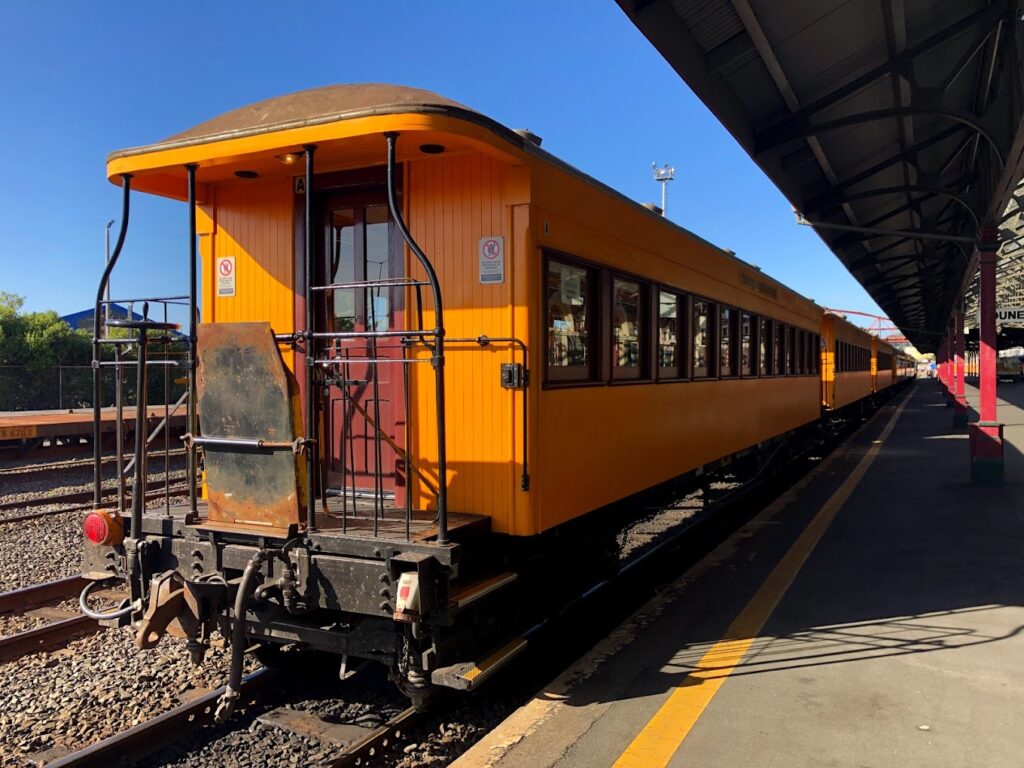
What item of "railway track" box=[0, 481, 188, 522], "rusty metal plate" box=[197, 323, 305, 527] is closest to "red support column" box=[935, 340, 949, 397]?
"railway track" box=[0, 481, 188, 522]

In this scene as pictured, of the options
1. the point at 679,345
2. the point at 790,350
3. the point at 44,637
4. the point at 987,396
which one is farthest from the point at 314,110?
the point at 987,396

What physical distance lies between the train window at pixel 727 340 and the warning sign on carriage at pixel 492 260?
4.11 metres

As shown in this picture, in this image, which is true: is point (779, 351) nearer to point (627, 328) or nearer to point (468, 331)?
point (627, 328)

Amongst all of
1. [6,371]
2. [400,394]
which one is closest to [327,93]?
[400,394]

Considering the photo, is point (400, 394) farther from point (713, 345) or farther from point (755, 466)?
point (755, 466)

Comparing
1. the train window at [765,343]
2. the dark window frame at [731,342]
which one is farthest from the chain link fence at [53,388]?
the dark window frame at [731,342]

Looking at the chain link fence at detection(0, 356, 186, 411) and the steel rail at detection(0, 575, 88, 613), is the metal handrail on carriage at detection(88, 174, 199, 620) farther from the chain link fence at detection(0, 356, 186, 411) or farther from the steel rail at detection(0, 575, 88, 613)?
the chain link fence at detection(0, 356, 186, 411)

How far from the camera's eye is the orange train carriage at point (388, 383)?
3.77 meters

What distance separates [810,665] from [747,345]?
5164 mm

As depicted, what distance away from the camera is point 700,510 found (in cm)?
930

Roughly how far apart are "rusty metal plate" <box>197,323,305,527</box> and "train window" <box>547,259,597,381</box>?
5.17 feet

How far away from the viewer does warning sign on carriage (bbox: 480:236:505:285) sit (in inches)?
169

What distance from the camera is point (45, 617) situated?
19.2 ft

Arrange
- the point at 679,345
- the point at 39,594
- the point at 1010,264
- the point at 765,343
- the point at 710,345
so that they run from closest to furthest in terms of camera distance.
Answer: the point at 39,594, the point at 679,345, the point at 710,345, the point at 765,343, the point at 1010,264
